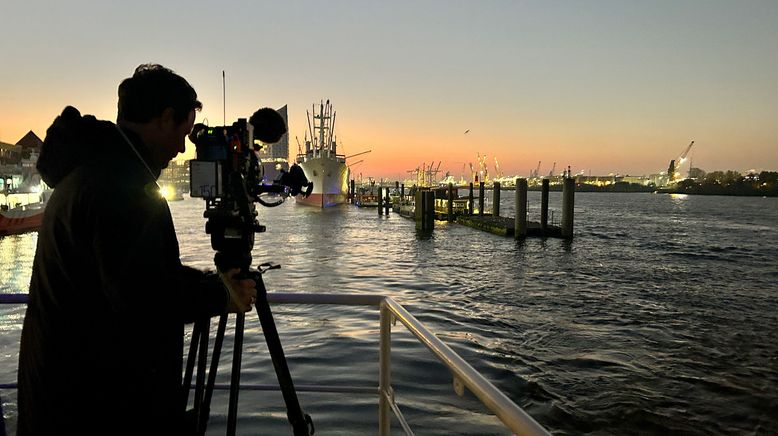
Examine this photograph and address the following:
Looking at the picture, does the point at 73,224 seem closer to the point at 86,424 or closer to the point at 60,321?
the point at 60,321

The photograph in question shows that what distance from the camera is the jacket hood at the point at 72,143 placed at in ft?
4.59

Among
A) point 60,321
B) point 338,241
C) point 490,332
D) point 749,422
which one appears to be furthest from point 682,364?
point 338,241

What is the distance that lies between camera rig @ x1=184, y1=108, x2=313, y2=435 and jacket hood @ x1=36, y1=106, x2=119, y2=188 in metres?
0.49

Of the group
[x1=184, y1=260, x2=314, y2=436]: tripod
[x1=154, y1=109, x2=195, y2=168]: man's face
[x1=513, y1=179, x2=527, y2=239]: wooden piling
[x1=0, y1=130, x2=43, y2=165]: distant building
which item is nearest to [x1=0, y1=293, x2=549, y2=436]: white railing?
[x1=184, y1=260, x2=314, y2=436]: tripod

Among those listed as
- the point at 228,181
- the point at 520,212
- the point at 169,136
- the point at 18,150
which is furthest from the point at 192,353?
the point at 18,150

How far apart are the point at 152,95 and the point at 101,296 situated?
639mm

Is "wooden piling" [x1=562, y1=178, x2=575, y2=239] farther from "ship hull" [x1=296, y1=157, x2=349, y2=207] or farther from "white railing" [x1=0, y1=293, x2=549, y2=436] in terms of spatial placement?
"ship hull" [x1=296, y1=157, x2=349, y2=207]

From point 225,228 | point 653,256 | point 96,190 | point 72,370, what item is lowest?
point 653,256

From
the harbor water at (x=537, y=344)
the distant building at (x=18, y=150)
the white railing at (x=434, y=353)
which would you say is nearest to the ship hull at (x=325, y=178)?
the distant building at (x=18, y=150)

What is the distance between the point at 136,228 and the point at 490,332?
1042 cm

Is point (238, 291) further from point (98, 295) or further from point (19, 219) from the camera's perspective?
point (19, 219)

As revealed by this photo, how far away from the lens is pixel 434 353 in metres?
1.75

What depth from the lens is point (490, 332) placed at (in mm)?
11008

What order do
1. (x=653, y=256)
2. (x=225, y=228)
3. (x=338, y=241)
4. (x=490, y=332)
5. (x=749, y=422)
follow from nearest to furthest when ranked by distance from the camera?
1. (x=225, y=228)
2. (x=749, y=422)
3. (x=490, y=332)
4. (x=653, y=256)
5. (x=338, y=241)
